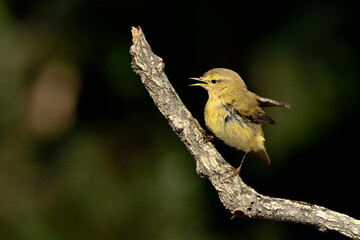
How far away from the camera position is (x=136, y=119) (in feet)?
15.4

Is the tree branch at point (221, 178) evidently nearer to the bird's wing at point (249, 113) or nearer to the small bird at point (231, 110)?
the small bird at point (231, 110)

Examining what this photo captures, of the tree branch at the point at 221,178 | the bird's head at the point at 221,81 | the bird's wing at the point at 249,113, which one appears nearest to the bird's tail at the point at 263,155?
the bird's wing at the point at 249,113

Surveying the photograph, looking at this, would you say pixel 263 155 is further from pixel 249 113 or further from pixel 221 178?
pixel 221 178

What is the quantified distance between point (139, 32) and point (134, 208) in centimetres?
185

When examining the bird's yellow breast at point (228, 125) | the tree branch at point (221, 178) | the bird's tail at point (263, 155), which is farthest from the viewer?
the bird's tail at point (263, 155)

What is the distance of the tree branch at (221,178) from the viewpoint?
124 inches

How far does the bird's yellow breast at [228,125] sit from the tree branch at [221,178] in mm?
371

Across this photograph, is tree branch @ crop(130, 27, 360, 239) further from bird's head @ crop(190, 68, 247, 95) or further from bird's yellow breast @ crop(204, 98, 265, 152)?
bird's head @ crop(190, 68, 247, 95)

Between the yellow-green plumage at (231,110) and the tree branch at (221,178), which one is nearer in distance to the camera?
the tree branch at (221,178)

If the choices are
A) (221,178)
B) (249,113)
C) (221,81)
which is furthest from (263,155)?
(221,178)

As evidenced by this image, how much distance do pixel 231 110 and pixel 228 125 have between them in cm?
11

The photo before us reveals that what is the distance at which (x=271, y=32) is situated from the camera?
455 centimetres

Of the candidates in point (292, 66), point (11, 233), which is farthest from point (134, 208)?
point (292, 66)

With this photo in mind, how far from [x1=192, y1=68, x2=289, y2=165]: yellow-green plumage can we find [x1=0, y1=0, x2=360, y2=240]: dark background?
78 cm
